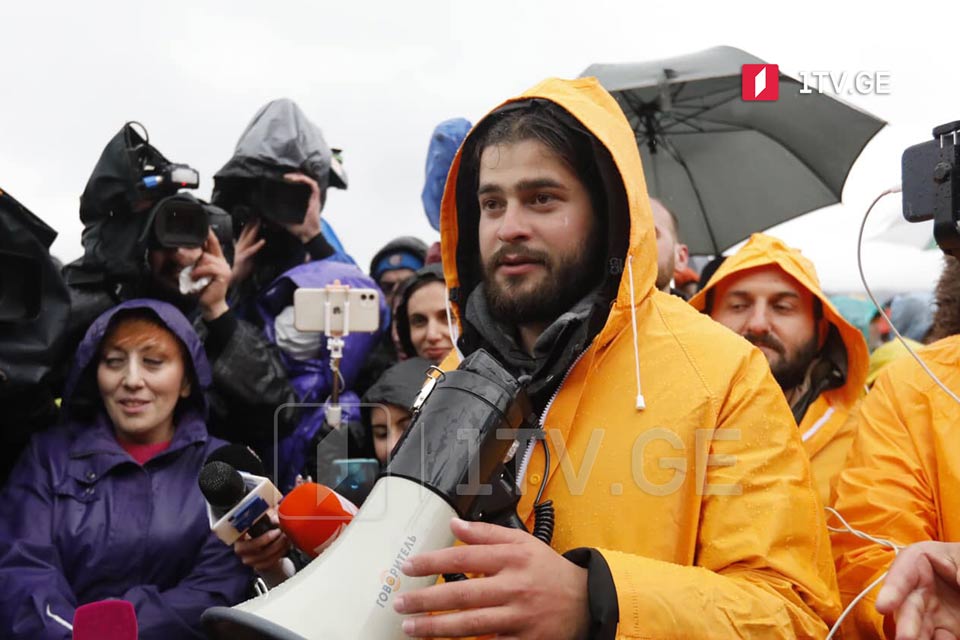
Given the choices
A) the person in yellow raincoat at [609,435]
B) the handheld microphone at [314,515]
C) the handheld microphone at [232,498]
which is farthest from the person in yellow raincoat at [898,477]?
the handheld microphone at [232,498]

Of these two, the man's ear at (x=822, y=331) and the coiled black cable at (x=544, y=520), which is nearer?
the coiled black cable at (x=544, y=520)

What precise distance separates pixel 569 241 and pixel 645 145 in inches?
110

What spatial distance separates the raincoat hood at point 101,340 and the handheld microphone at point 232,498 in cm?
94

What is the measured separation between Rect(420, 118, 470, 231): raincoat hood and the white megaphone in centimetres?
303

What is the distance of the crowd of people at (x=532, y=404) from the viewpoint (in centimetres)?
157

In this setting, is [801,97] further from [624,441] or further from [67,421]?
[67,421]

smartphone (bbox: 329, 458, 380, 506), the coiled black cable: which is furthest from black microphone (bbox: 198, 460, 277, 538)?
the coiled black cable

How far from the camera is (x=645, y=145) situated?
4629 mm

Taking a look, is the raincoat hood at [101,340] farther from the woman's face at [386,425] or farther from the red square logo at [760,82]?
the red square logo at [760,82]

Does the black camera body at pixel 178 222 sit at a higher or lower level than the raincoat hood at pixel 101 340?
higher

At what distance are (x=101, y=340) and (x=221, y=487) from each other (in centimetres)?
116

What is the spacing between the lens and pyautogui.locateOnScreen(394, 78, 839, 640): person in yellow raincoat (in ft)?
4.79

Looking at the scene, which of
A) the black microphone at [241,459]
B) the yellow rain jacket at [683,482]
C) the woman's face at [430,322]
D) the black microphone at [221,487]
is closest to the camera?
the yellow rain jacket at [683,482]

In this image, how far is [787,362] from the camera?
10.4 feet
